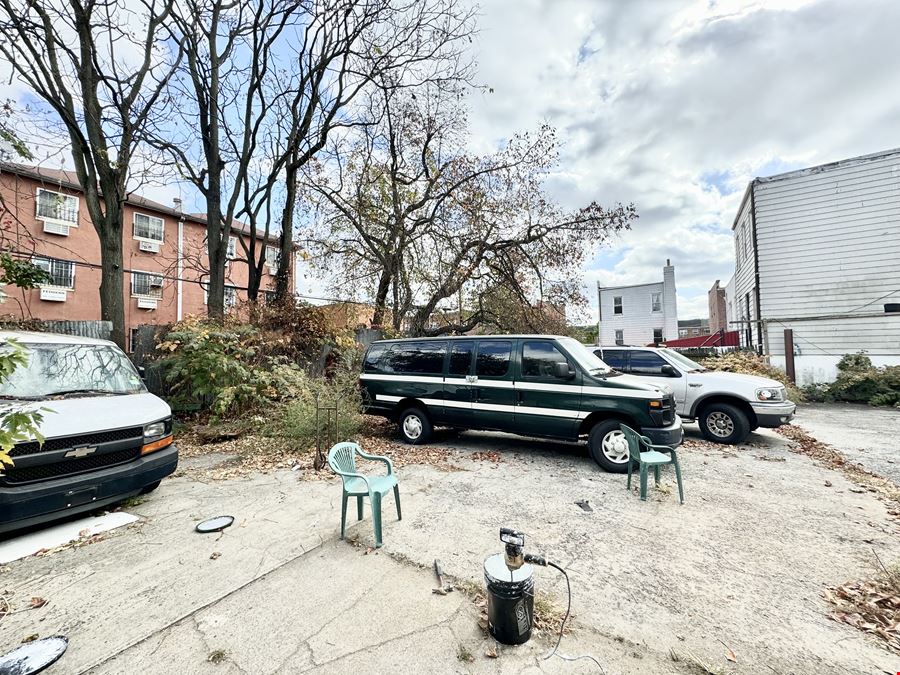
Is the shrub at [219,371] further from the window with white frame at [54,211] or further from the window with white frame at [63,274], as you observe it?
the window with white frame at [54,211]

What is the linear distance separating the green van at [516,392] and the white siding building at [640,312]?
22.2m

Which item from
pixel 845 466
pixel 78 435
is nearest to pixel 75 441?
pixel 78 435

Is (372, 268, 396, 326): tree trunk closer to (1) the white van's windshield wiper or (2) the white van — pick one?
(2) the white van

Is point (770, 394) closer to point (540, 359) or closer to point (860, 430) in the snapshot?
point (860, 430)

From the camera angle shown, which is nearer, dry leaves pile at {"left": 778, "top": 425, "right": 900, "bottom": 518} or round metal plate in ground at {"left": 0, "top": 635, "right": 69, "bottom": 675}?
round metal plate in ground at {"left": 0, "top": 635, "right": 69, "bottom": 675}

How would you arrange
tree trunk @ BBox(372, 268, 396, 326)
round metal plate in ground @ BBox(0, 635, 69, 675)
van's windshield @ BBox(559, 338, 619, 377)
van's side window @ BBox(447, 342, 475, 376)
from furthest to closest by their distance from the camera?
1. tree trunk @ BBox(372, 268, 396, 326)
2. van's side window @ BBox(447, 342, 475, 376)
3. van's windshield @ BBox(559, 338, 619, 377)
4. round metal plate in ground @ BBox(0, 635, 69, 675)

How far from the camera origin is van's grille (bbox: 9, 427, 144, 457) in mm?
3139

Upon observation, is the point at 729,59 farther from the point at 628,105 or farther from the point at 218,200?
the point at 218,200

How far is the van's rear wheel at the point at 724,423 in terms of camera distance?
6.52m

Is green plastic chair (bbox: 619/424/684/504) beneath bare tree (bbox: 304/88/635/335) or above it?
beneath

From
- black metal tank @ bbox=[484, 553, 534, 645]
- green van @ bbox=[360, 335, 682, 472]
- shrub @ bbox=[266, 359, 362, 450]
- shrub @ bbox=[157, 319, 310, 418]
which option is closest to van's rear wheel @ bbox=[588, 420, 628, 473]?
green van @ bbox=[360, 335, 682, 472]

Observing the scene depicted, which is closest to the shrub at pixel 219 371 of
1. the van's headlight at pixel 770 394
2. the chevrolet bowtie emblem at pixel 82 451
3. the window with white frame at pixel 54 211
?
the chevrolet bowtie emblem at pixel 82 451

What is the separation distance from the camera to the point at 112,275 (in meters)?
7.69

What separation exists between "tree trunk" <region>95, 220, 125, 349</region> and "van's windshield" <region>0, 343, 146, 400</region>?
370cm
